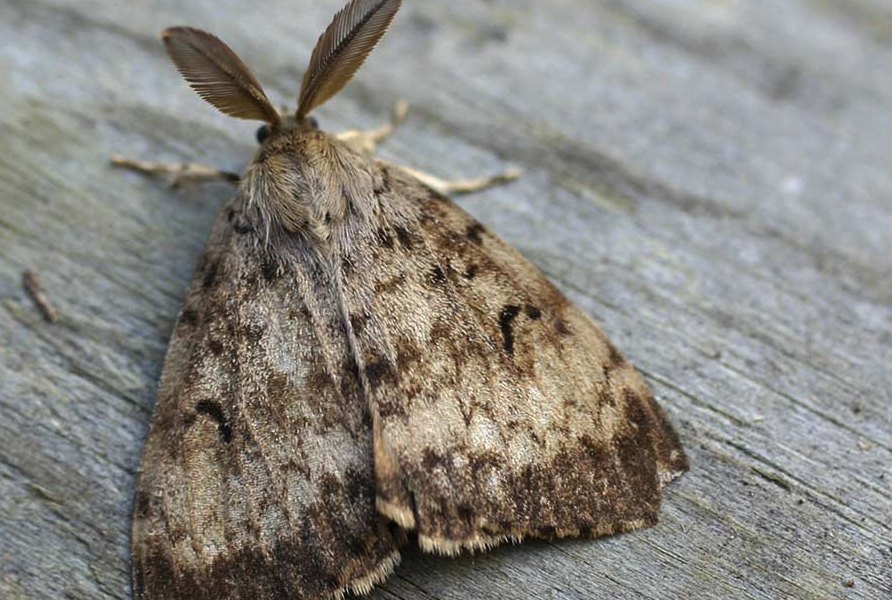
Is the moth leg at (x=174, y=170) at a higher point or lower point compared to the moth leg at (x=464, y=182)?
lower

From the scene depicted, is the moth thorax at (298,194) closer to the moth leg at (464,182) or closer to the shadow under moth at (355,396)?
the shadow under moth at (355,396)

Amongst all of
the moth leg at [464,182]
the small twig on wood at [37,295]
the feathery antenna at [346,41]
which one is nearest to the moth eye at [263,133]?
the feathery antenna at [346,41]

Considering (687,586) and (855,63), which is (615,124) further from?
(687,586)

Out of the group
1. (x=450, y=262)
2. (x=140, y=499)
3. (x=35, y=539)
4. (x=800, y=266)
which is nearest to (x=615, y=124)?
(x=800, y=266)

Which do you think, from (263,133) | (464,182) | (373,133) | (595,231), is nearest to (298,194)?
(263,133)

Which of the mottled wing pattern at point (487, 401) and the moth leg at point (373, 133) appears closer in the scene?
the mottled wing pattern at point (487, 401)
